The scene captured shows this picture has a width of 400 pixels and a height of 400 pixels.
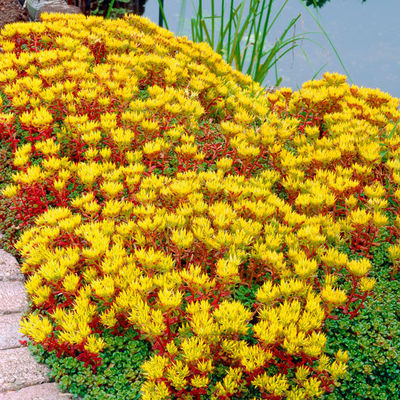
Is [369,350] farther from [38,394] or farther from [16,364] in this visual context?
[16,364]

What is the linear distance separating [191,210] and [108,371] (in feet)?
3.04

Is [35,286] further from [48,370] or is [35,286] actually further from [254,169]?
[254,169]

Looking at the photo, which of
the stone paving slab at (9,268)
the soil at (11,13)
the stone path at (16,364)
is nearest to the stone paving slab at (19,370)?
the stone path at (16,364)

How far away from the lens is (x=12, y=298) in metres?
2.88

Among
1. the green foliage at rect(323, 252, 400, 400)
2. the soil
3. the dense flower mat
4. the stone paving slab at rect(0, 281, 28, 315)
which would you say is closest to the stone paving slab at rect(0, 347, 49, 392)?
the dense flower mat

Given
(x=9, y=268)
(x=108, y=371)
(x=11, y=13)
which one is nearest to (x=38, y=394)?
(x=108, y=371)

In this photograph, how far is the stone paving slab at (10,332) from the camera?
255 centimetres

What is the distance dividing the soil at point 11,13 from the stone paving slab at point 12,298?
597 cm

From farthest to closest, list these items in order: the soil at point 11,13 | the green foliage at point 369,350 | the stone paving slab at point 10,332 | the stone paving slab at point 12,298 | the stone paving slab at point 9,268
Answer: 1. the soil at point 11,13
2. the stone paving slab at point 9,268
3. the stone paving slab at point 12,298
4. the stone paving slab at point 10,332
5. the green foliage at point 369,350

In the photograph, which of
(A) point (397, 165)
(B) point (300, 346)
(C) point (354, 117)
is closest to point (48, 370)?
(B) point (300, 346)

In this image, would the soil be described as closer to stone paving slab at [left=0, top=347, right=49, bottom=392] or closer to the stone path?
the stone path

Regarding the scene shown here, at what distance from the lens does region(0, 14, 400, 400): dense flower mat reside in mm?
2164

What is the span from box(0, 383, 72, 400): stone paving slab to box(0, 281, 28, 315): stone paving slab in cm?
62

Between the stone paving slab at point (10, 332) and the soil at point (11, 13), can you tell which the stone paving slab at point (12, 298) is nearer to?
the stone paving slab at point (10, 332)
